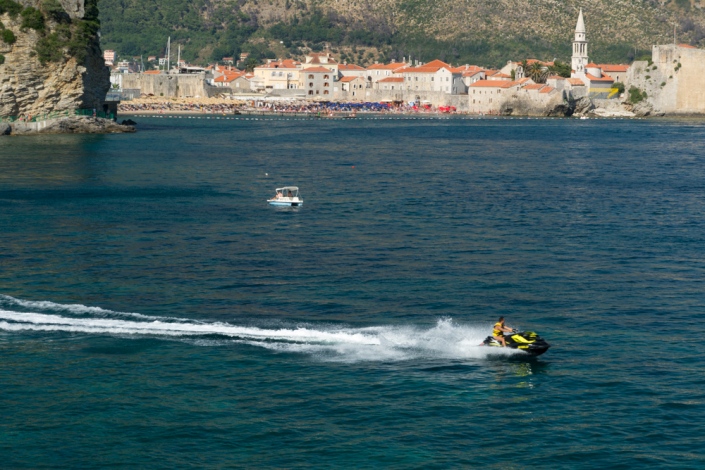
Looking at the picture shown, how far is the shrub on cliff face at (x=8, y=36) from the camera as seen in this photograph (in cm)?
9163

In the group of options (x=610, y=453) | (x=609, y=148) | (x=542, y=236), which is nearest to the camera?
(x=610, y=453)

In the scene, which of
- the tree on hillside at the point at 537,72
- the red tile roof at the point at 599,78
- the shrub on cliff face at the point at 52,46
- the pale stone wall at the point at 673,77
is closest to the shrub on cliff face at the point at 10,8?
the shrub on cliff face at the point at 52,46

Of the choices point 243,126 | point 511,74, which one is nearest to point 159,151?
point 243,126

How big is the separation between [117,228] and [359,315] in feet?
63.8

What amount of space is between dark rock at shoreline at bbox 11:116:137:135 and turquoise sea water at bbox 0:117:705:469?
120 ft

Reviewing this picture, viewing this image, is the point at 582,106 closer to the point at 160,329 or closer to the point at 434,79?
the point at 434,79

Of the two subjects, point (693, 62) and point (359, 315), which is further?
point (693, 62)

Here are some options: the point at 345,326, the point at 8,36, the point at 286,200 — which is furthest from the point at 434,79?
the point at 345,326

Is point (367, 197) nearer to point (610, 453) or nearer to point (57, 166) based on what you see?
point (57, 166)

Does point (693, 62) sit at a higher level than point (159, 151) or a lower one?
higher

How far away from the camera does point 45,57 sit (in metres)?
93.2

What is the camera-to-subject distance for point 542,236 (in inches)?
1807

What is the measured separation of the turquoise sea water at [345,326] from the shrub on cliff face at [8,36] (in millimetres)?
34424

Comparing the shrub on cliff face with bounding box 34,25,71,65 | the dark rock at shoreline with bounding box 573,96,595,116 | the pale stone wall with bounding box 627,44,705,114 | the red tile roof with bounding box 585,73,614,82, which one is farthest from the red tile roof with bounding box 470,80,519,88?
the shrub on cliff face with bounding box 34,25,71,65
